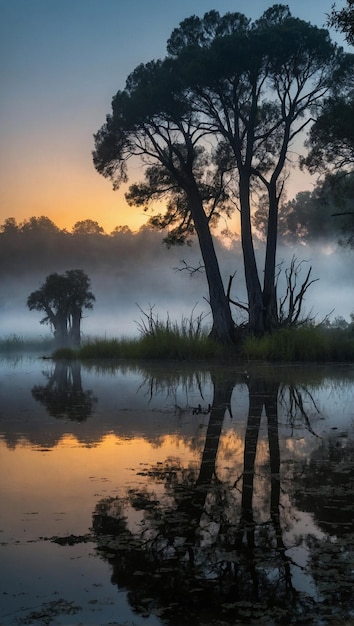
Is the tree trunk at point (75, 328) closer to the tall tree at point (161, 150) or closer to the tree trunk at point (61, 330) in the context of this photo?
the tree trunk at point (61, 330)

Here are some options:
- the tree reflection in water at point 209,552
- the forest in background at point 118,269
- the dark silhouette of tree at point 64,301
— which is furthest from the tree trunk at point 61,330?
the tree reflection in water at point 209,552

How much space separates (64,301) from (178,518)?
3013 cm

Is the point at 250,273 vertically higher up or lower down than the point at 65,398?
higher up

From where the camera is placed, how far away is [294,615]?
88.7 inches

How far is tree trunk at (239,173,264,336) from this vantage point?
19453 millimetres

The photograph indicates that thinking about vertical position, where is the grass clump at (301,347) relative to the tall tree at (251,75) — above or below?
below

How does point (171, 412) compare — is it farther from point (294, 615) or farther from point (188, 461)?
point (294, 615)

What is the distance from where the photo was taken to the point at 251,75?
64.3 ft

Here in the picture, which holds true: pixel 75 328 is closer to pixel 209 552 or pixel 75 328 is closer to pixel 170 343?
pixel 170 343

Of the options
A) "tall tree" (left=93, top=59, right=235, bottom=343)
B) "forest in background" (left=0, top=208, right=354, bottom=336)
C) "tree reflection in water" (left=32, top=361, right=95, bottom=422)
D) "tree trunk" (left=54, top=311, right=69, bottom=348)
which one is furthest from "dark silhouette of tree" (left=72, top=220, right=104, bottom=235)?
"tree reflection in water" (left=32, top=361, right=95, bottom=422)

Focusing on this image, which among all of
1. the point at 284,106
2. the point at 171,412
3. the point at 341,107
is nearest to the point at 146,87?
the point at 284,106

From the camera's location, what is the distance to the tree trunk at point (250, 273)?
63.8 feet

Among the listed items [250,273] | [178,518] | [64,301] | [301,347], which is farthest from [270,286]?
[178,518]

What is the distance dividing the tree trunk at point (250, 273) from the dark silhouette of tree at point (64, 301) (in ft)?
47.3
